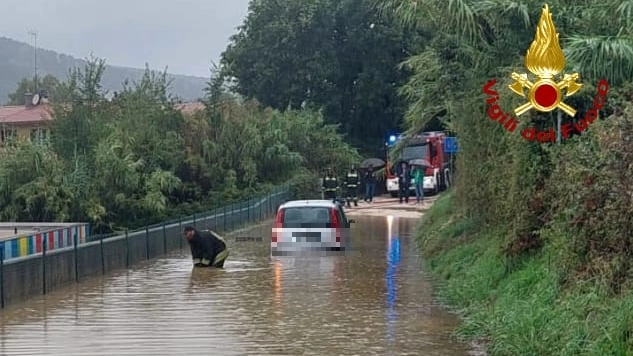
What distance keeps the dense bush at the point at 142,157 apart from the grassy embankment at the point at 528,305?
20.7m

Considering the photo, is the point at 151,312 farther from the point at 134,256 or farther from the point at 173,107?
the point at 173,107

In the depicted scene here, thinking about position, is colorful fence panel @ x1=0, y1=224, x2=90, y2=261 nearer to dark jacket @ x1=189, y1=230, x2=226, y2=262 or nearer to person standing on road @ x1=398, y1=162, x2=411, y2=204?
dark jacket @ x1=189, y1=230, x2=226, y2=262

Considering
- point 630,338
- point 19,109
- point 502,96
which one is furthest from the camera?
point 19,109

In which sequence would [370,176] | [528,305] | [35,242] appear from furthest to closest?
[370,176]
[35,242]
[528,305]

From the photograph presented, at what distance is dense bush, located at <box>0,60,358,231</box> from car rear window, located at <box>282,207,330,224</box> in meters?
16.0

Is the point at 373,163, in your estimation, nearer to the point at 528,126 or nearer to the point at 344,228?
the point at 344,228

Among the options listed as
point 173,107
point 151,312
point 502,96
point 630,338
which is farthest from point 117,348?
point 173,107

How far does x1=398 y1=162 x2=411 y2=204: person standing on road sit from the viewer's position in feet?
145

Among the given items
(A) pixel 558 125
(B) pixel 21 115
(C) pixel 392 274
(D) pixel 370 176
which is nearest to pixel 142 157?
(D) pixel 370 176

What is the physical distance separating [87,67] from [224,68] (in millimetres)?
23529

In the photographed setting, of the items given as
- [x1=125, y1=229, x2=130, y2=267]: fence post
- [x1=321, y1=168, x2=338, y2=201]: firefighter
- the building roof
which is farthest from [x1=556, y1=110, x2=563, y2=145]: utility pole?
the building roof

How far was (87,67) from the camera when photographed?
4209cm

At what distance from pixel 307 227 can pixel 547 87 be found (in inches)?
356

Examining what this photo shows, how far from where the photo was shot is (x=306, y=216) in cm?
2298
